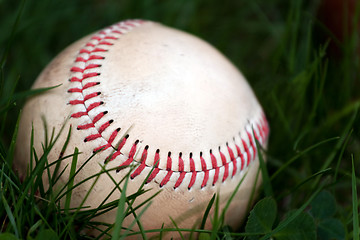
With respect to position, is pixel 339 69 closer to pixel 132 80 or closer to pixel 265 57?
pixel 265 57

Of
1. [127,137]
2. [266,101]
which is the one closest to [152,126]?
[127,137]

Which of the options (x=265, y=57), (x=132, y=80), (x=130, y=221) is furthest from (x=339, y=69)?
(x=130, y=221)

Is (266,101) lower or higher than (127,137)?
lower

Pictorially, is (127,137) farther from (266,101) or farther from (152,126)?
(266,101)

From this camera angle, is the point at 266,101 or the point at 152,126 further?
the point at 266,101
